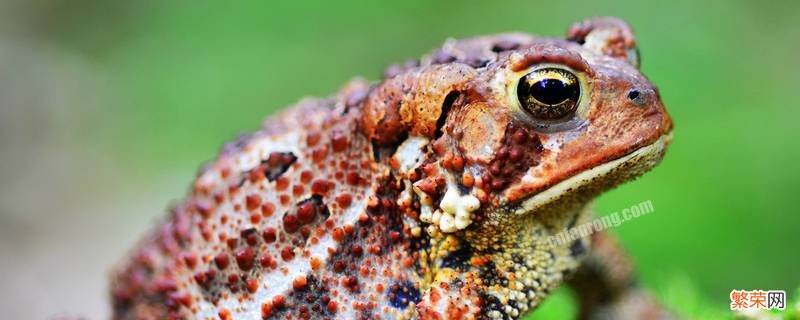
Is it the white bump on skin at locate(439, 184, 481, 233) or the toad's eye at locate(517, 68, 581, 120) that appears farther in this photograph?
the white bump on skin at locate(439, 184, 481, 233)

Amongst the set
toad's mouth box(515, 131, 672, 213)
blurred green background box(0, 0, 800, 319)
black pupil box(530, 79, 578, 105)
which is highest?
blurred green background box(0, 0, 800, 319)

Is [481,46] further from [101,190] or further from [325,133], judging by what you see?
[101,190]

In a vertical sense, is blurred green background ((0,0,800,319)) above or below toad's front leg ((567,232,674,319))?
above

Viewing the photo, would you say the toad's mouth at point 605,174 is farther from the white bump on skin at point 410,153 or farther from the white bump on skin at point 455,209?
the white bump on skin at point 410,153

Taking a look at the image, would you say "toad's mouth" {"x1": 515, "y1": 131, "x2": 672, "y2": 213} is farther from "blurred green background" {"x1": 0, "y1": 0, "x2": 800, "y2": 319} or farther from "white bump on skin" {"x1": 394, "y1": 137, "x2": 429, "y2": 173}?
"blurred green background" {"x1": 0, "y1": 0, "x2": 800, "y2": 319}

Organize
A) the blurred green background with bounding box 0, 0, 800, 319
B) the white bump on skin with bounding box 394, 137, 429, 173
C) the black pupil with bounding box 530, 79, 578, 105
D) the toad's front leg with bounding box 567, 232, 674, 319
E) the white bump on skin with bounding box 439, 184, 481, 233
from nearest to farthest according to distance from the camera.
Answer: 1. the black pupil with bounding box 530, 79, 578, 105
2. the white bump on skin with bounding box 439, 184, 481, 233
3. the white bump on skin with bounding box 394, 137, 429, 173
4. the toad's front leg with bounding box 567, 232, 674, 319
5. the blurred green background with bounding box 0, 0, 800, 319

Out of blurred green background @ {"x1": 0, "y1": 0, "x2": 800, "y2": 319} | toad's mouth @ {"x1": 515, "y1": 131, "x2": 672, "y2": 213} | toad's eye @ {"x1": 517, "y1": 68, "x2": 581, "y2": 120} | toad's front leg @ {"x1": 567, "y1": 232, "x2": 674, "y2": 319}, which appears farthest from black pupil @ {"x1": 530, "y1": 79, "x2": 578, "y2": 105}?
blurred green background @ {"x1": 0, "y1": 0, "x2": 800, "y2": 319}

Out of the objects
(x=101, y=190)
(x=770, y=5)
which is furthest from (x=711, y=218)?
(x=101, y=190)

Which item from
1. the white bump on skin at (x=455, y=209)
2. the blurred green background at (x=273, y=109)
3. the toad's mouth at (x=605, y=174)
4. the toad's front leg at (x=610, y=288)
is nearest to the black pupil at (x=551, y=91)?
the toad's mouth at (x=605, y=174)
